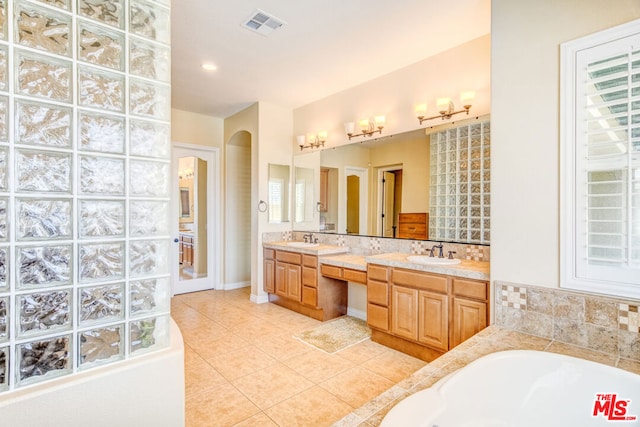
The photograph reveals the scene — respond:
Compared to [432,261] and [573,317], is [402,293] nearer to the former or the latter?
[432,261]

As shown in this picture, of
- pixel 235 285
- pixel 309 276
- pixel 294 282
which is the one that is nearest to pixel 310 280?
pixel 309 276

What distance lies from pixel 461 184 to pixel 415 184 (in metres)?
0.50

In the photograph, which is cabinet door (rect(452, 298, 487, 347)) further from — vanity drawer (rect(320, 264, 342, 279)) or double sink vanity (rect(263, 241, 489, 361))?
vanity drawer (rect(320, 264, 342, 279))

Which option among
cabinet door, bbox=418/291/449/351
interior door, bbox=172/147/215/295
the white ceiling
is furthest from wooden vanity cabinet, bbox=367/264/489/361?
interior door, bbox=172/147/215/295

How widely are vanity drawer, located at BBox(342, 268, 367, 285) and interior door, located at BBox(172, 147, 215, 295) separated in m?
2.72

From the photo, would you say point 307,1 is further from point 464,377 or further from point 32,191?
point 464,377

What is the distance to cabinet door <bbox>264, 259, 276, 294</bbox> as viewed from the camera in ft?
14.2

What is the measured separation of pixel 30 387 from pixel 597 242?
2.60m

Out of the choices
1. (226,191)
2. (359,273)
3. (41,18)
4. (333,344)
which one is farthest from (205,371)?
(226,191)

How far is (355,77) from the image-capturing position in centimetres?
361

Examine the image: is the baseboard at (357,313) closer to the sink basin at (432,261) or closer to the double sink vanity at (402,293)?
the double sink vanity at (402,293)

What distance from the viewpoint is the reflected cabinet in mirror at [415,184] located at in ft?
9.23

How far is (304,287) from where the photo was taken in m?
3.88

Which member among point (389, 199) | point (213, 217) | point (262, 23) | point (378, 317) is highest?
point (262, 23)
